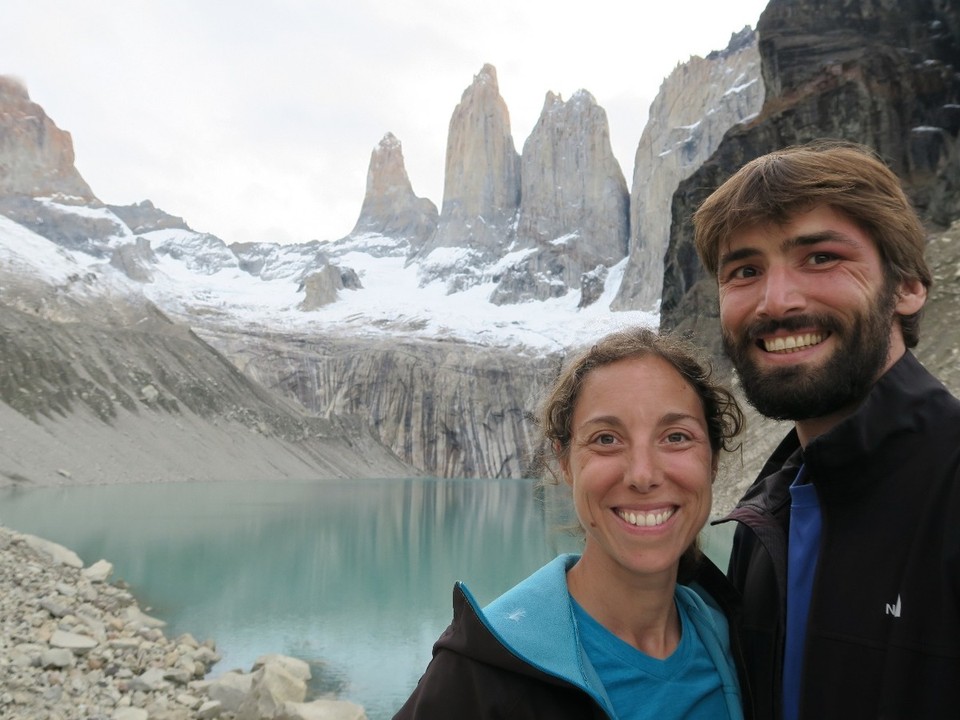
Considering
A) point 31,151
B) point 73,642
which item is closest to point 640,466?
point 73,642

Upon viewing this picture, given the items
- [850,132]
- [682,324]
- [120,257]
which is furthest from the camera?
[120,257]

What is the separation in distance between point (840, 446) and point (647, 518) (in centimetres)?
55

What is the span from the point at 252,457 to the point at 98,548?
43.3 m

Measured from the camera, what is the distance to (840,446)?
81.0 inches

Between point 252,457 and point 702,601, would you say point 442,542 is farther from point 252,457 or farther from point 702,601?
point 252,457

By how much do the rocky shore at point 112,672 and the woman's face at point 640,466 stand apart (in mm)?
7550

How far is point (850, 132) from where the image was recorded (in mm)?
39469

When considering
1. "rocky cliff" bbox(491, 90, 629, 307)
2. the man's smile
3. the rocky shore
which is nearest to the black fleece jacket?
the man's smile

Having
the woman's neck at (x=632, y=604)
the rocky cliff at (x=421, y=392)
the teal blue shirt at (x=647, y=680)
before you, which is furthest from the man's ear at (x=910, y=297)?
the rocky cliff at (x=421, y=392)

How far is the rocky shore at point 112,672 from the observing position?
845cm

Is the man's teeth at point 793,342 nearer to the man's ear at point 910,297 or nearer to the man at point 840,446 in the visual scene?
the man at point 840,446

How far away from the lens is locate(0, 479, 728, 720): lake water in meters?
13.5

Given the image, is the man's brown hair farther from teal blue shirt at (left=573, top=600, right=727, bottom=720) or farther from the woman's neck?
teal blue shirt at (left=573, top=600, right=727, bottom=720)

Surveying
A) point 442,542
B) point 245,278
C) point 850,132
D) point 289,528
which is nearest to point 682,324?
point 850,132
